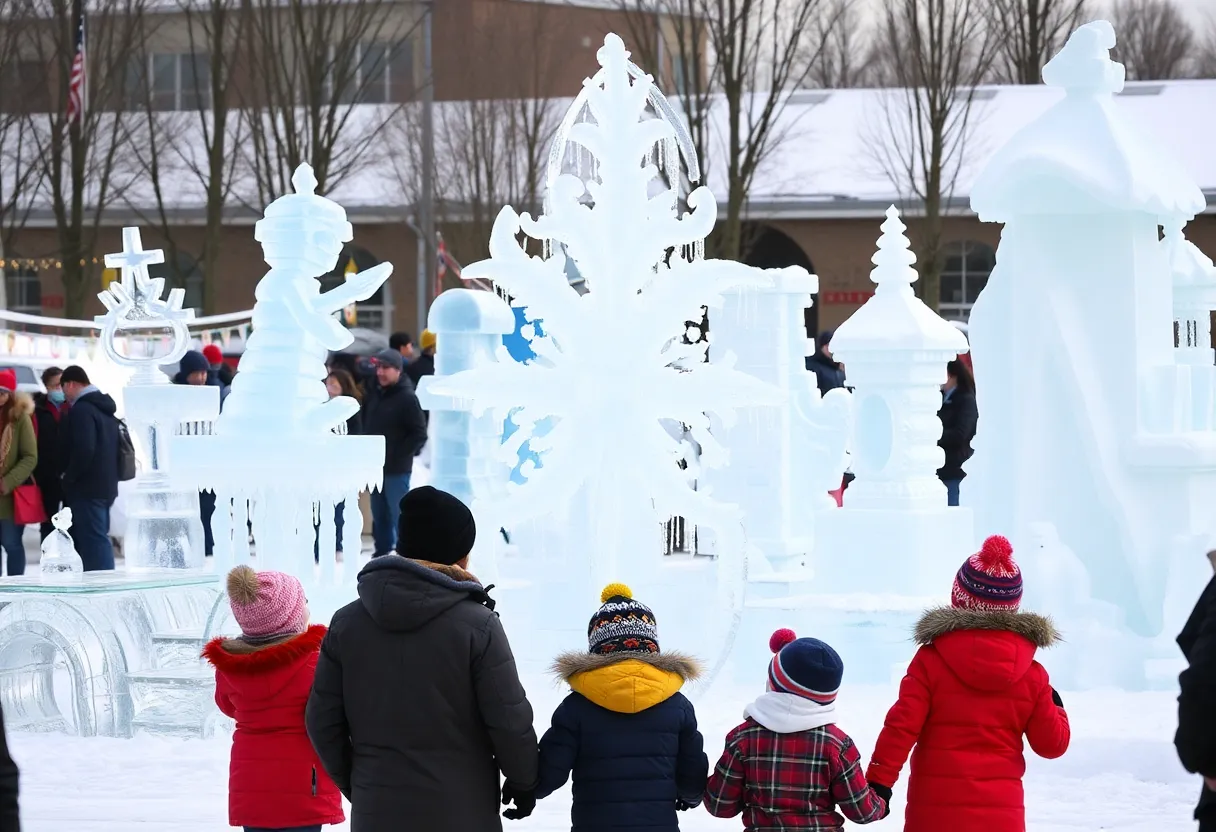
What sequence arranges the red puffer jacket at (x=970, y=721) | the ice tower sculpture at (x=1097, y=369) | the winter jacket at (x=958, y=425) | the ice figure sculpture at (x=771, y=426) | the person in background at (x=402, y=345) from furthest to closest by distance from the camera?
the person in background at (x=402, y=345) → the winter jacket at (x=958, y=425) → the ice figure sculpture at (x=771, y=426) → the ice tower sculpture at (x=1097, y=369) → the red puffer jacket at (x=970, y=721)

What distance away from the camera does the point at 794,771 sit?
14.7 feet

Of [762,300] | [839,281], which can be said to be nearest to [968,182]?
[839,281]

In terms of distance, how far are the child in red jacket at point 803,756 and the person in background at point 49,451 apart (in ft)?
27.8

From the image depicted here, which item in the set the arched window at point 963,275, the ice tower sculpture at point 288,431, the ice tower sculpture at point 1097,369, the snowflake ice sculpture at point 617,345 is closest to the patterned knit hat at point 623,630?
the snowflake ice sculpture at point 617,345

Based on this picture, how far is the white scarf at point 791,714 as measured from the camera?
4488 mm

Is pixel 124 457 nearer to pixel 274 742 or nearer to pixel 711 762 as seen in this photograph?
pixel 711 762

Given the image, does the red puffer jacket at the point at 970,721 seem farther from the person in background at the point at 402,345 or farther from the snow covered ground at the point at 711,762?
the person in background at the point at 402,345

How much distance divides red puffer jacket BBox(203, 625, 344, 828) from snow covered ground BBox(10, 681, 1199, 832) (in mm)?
1633

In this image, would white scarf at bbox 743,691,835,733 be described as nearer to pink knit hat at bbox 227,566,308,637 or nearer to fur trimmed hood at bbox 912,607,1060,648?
fur trimmed hood at bbox 912,607,1060,648

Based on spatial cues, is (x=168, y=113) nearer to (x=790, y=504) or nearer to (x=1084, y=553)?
(x=790, y=504)

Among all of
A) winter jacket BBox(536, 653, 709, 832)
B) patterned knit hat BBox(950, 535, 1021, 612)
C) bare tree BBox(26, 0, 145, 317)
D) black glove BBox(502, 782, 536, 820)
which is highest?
bare tree BBox(26, 0, 145, 317)

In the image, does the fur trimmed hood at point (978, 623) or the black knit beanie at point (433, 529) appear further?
the fur trimmed hood at point (978, 623)

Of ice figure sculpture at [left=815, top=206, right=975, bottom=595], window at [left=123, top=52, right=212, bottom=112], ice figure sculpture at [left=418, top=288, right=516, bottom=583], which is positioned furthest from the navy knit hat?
window at [left=123, top=52, right=212, bottom=112]

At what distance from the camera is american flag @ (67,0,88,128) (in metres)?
23.1
